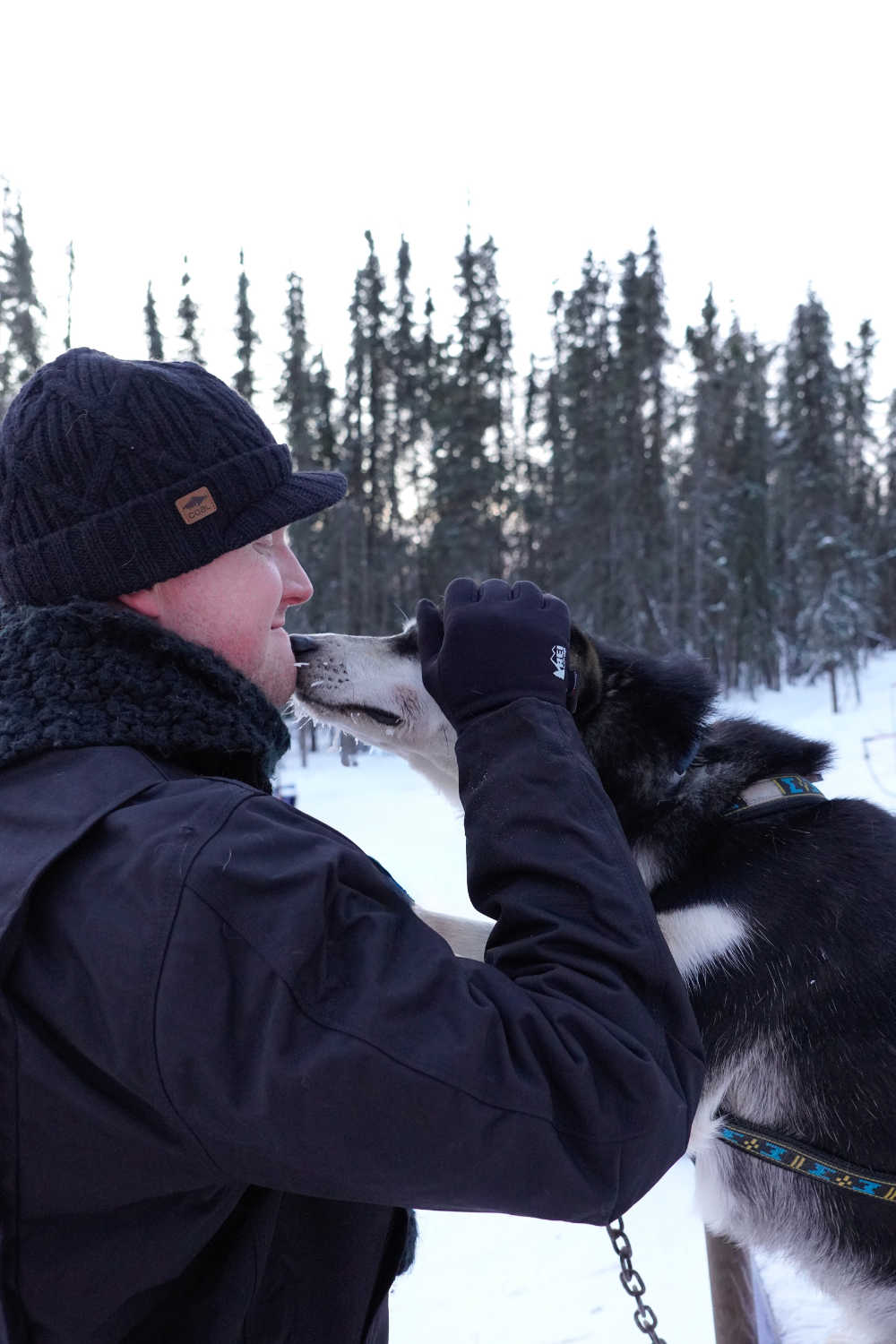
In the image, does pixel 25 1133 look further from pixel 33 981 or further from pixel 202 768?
pixel 202 768

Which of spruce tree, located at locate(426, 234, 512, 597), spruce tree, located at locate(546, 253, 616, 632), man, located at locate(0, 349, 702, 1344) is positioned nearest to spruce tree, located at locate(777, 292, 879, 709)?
spruce tree, located at locate(546, 253, 616, 632)

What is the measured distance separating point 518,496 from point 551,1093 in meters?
30.4

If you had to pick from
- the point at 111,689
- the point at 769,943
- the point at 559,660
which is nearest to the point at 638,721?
the point at 769,943

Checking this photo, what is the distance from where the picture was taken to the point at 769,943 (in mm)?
2066

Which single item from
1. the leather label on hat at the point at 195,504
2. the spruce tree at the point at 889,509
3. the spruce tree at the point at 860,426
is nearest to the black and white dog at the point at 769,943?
the leather label on hat at the point at 195,504

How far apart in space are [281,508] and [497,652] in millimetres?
424

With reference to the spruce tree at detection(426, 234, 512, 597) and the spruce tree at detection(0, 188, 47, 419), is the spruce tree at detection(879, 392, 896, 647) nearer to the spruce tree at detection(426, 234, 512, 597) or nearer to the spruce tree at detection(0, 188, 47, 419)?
the spruce tree at detection(426, 234, 512, 597)

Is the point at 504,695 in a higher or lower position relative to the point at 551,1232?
higher

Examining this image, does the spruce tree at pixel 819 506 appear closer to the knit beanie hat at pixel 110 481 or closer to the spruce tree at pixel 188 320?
the spruce tree at pixel 188 320

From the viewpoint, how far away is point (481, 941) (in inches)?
92.5

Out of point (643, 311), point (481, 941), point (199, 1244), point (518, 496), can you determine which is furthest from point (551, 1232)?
point (643, 311)

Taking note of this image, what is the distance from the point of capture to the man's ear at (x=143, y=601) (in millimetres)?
1278

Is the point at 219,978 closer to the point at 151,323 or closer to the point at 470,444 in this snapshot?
the point at 470,444

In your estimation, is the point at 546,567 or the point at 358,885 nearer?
the point at 358,885
